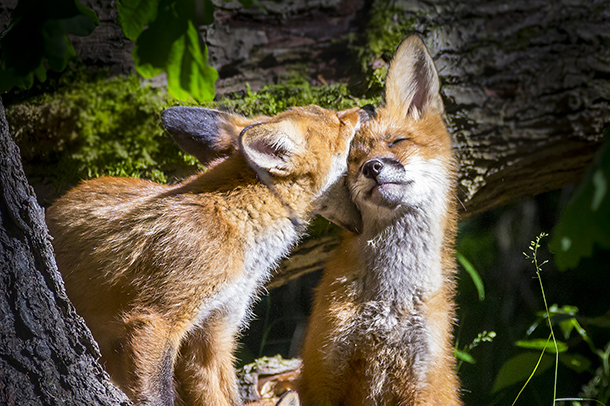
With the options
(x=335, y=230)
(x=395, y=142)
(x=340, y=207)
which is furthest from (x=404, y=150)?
(x=335, y=230)

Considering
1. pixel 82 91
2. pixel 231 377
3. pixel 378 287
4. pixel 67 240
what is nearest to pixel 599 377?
pixel 378 287

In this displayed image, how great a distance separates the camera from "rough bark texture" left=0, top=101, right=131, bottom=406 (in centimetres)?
110

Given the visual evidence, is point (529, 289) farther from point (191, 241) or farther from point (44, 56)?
point (44, 56)

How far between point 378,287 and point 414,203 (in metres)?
0.32

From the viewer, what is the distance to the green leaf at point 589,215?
0.67 m

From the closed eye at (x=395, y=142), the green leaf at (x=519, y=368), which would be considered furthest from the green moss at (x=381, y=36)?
the green leaf at (x=519, y=368)

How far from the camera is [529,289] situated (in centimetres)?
194

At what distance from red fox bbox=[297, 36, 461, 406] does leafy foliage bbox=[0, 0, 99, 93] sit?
939mm

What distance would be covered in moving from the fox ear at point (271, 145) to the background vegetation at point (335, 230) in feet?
1.61

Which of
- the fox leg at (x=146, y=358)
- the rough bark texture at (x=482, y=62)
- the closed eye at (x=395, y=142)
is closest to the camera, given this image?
the fox leg at (x=146, y=358)

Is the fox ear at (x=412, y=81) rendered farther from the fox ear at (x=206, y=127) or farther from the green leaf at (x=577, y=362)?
the green leaf at (x=577, y=362)

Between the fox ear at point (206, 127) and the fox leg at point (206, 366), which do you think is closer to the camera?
the fox leg at point (206, 366)

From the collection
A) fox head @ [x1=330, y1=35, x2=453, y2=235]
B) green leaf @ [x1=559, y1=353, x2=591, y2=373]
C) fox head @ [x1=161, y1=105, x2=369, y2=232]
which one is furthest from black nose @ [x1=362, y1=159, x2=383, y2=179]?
green leaf @ [x1=559, y1=353, x2=591, y2=373]

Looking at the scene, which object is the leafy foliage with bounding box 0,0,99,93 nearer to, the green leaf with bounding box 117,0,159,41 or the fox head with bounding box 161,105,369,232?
the green leaf with bounding box 117,0,159,41
